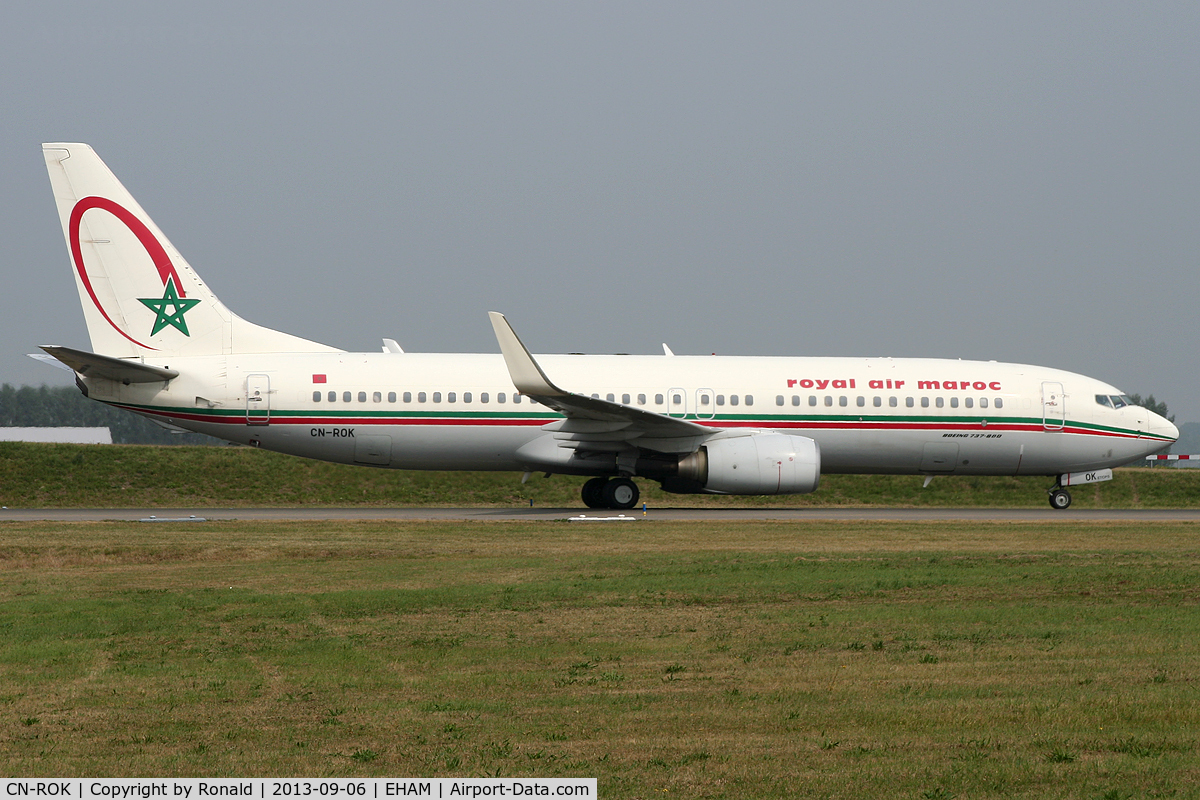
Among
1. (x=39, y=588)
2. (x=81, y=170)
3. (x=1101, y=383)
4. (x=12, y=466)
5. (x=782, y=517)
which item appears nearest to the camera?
(x=39, y=588)

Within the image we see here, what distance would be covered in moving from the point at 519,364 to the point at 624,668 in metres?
15.6

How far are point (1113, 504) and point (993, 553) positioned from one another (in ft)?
75.4

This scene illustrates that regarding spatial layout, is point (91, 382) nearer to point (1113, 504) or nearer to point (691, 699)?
point (691, 699)

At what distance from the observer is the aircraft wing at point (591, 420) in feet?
80.2

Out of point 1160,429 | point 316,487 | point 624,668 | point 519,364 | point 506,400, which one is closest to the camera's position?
point 624,668

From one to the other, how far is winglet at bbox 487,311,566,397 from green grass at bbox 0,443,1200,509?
995cm

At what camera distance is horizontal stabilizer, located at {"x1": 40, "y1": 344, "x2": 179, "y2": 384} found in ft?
81.2

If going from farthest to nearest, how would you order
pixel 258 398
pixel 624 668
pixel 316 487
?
1. pixel 316 487
2. pixel 258 398
3. pixel 624 668

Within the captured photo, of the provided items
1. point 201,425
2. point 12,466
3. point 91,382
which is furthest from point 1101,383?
point 12,466

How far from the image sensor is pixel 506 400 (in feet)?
89.4

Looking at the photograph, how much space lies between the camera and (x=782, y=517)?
997 inches

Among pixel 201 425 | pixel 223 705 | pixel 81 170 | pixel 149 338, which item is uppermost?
pixel 81 170

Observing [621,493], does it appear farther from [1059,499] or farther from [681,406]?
[1059,499]

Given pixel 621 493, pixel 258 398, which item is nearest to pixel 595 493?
pixel 621 493
